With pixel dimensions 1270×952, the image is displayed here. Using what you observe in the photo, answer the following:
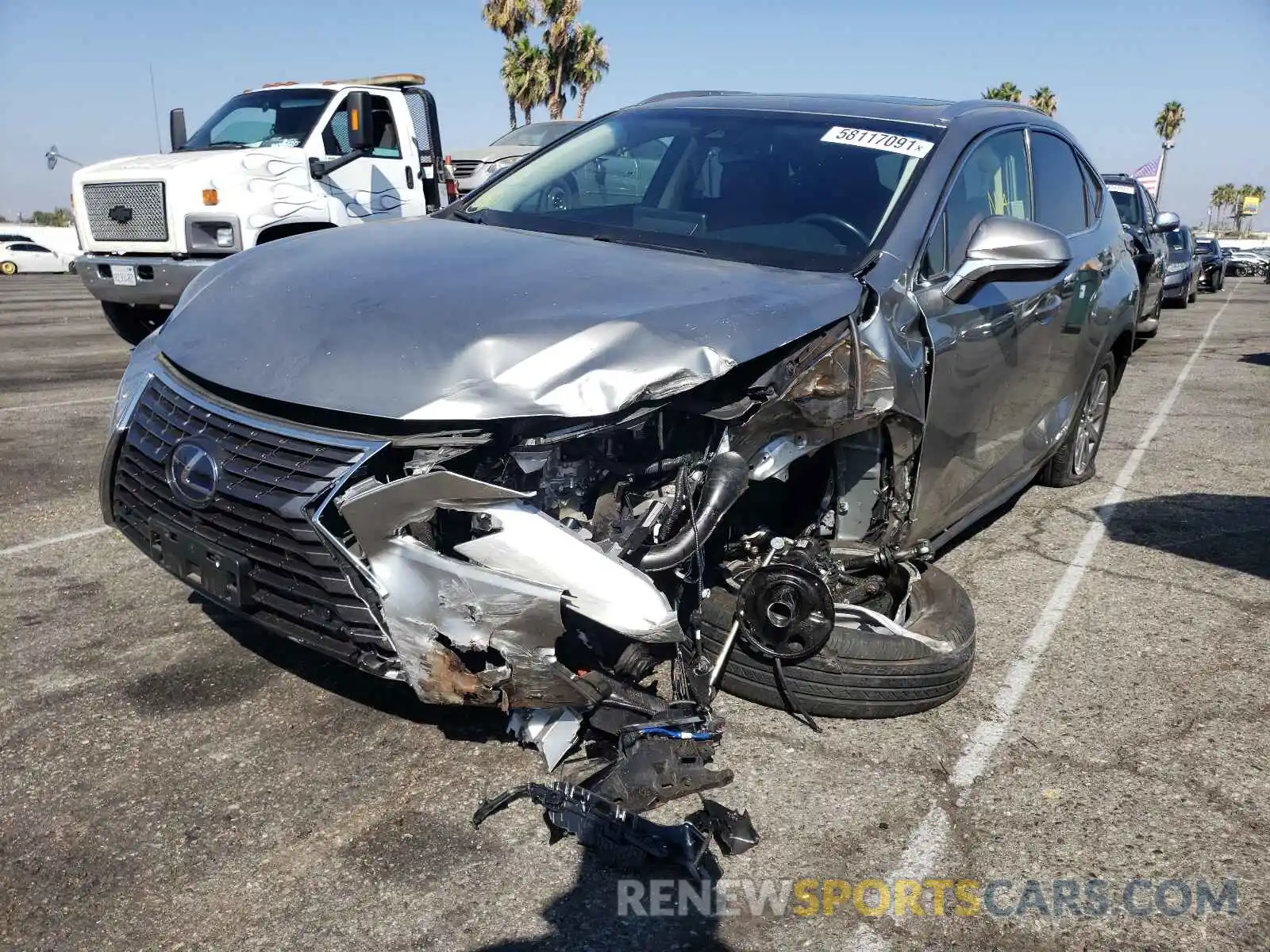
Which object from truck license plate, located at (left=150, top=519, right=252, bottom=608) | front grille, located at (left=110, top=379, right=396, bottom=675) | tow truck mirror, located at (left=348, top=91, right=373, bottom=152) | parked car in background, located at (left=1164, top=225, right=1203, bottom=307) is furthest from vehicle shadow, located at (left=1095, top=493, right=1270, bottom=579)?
parked car in background, located at (left=1164, top=225, right=1203, bottom=307)

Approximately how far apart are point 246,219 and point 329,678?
6895 millimetres

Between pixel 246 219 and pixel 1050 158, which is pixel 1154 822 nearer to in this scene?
pixel 1050 158

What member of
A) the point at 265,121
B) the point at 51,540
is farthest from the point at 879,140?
the point at 265,121

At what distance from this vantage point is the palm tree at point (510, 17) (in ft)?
124

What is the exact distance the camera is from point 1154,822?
113 inches

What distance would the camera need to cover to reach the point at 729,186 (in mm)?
3984

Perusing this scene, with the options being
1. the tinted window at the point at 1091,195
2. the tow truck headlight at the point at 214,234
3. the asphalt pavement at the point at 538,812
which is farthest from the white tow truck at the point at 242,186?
the tinted window at the point at 1091,195

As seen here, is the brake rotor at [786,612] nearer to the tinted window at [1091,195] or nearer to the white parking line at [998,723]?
the white parking line at [998,723]

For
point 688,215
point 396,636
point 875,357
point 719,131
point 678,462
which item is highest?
point 719,131

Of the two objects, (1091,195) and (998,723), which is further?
(1091,195)

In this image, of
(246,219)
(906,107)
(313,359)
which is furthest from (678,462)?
(246,219)

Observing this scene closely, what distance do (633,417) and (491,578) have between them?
0.54m

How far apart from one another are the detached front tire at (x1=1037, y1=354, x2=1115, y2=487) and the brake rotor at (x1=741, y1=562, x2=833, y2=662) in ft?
10.8

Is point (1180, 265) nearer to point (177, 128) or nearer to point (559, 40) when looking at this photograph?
point (177, 128)
